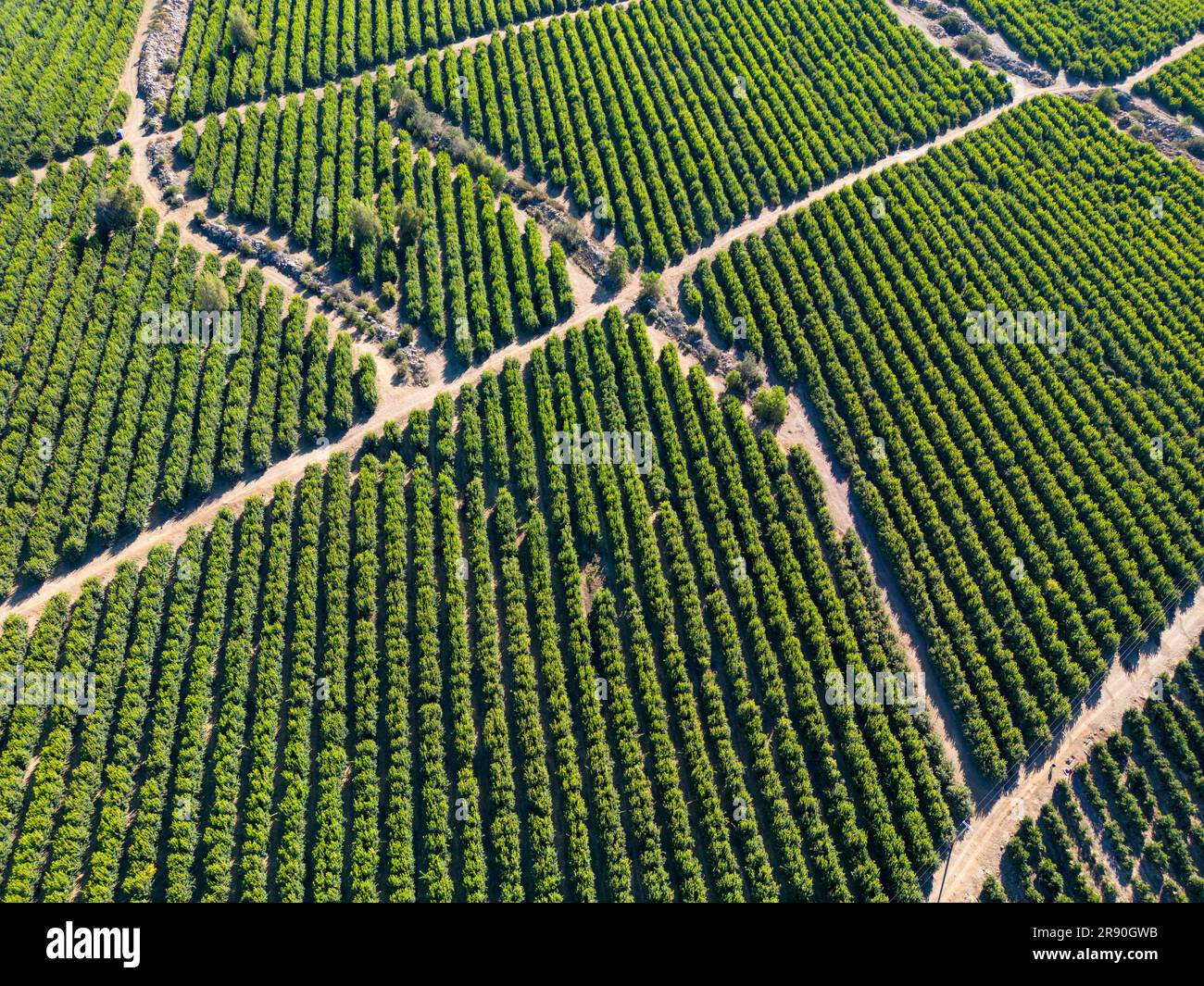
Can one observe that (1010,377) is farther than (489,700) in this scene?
Yes

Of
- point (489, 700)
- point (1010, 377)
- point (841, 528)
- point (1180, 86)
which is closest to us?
point (489, 700)

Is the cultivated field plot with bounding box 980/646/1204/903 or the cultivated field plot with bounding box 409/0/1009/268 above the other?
the cultivated field plot with bounding box 409/0/1009/268

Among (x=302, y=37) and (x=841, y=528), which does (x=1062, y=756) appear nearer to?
(x=841, y=528)

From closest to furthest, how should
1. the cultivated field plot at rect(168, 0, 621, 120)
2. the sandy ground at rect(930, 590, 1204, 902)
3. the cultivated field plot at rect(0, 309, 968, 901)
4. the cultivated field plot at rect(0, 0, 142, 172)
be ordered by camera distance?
the cultivated field plot at rect(0, 309, 968, 901), the sandy ground at rect(930, 590, 1204, 902), the cultivated field plot at rect(0, 0, 142, 172), the cultivated field plot at rect(168, 0, 621, 120)

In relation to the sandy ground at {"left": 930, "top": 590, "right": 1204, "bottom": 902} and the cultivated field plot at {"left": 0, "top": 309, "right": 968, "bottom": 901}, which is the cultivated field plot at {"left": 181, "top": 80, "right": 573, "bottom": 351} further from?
the sandy ground at {"left": 930, "top": 590, "right": 1204, "bottom": 902}

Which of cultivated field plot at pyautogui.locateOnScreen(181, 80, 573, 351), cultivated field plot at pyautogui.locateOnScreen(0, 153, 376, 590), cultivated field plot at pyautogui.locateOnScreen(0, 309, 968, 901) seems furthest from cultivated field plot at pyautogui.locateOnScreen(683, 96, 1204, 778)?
cultivated field plot at pyautogui.locateOnScreen(0, 153, 376, 590)

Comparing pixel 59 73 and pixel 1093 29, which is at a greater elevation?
pixel 1093 29

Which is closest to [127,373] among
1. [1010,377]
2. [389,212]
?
[389,212]

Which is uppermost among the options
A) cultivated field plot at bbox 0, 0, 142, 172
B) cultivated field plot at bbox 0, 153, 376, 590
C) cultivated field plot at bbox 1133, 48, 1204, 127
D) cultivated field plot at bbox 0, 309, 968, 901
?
cultivated field plot at bbox 0, 0, 142, 172
